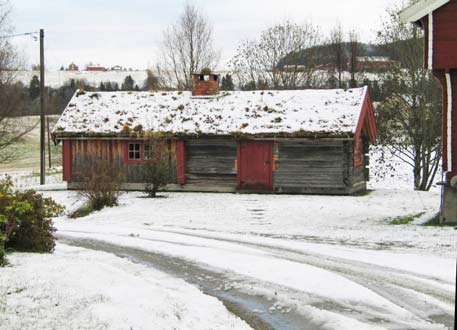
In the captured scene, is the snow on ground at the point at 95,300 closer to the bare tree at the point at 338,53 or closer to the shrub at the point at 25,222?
the shrub at the point at 25,222

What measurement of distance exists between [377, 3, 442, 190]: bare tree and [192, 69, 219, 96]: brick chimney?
835 centimetres

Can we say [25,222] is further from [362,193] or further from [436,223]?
[362,193]

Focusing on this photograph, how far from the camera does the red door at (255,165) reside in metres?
27.4

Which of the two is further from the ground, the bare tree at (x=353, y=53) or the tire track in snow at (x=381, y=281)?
the bare tree at (x=353, y=53)

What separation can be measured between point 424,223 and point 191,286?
942 cm

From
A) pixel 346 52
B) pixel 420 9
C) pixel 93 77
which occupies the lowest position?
pixel 420 9

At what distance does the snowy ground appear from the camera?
949 centimetres

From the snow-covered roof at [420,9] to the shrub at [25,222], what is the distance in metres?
10.5

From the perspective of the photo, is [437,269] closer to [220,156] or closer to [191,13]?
[220,156]

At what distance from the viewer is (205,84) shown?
3133 cm

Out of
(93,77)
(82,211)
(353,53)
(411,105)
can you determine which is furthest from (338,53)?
(93,77)

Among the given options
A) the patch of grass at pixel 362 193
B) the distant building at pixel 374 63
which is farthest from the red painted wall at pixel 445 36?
the distant building at pixel 374 63

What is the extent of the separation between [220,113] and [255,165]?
127 inches

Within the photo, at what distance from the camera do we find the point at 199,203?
24344mm
